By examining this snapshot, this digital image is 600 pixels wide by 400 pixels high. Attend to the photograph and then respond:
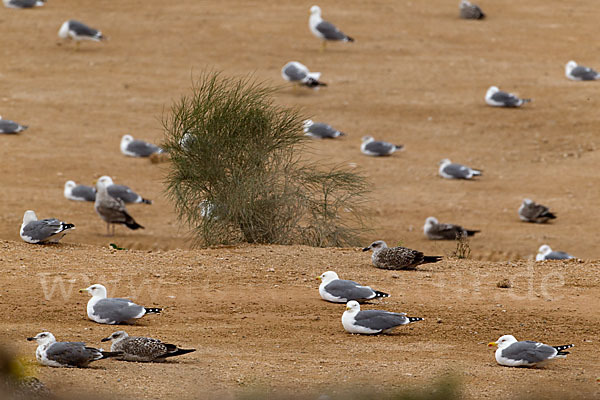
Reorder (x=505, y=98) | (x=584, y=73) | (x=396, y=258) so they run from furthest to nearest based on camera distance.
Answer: (x=584, y=73) < (x=505, y=98) < (x=396, y=258)

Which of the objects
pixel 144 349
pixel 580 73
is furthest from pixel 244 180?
pixel 580 73

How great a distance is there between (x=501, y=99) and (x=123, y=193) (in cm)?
1073

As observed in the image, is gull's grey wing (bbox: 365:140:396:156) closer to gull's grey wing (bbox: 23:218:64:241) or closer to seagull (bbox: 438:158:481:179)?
seagull (bbox: 438:158:481:179)

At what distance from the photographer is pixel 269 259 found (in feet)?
40.8

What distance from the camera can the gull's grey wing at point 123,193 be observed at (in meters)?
18.6

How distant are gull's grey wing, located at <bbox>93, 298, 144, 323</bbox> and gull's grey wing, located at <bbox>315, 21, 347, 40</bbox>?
20906 millimetres

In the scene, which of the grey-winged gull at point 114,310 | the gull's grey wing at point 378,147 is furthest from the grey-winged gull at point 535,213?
the grey-winged gull at point 114,310

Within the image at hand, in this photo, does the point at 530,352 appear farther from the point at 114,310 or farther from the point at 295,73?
the point at 295,73

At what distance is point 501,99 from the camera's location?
2539 centimetres

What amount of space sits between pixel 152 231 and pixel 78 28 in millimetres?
13025

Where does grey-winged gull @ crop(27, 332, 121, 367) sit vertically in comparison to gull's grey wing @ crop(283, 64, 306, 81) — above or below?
below

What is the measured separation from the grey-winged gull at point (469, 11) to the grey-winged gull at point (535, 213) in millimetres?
15853

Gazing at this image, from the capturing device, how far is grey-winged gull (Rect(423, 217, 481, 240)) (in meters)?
17.7

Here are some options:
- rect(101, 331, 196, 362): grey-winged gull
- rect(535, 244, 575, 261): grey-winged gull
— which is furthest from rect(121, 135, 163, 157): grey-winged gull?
rect(101, 331, 196, 362): grey-winged gull
